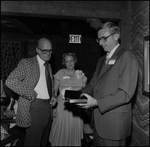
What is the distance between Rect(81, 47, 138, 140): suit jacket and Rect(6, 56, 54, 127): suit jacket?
41.5 inches

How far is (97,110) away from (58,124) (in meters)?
1.58

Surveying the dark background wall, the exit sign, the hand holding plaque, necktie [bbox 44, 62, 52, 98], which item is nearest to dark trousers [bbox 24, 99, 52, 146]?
necktie [bbox 44, 62, 52, 98]

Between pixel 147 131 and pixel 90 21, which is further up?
pixel 90 21

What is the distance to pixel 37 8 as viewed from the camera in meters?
2.88

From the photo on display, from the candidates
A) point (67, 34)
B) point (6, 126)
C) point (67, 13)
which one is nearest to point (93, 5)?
point (67, 13)

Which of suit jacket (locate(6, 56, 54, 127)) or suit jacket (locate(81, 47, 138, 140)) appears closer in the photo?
suit jacket (locate(81, 47, 138, 140))

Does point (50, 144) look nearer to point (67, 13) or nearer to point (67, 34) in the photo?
point (67, 34)

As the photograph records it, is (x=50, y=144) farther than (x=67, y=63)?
Yes

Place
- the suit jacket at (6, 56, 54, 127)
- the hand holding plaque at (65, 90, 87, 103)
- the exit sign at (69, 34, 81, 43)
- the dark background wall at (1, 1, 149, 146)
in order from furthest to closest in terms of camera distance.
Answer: the exit sign at (69, 34, 81, 43) → the dark background wall at (1, 1, 149, 146) → the suit jacket at (6, 56, 54, 127) → the hand holding plaque at (65, 90, 87, 103)

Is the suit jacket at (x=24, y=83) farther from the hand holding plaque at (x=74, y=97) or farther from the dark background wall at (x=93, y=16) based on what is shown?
the hand holding plaque at (x=74, y=97)

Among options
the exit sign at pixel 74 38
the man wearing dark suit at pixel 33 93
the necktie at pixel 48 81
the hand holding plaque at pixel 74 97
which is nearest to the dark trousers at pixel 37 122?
the man wearing dark suit at pixel 33 93

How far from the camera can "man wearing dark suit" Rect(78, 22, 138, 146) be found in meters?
1.52

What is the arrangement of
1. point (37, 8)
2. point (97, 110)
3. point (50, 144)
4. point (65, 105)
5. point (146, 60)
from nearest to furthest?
point (97, 110), point (146, 60), point (37, 8), point (65, 105), point (50, 144)

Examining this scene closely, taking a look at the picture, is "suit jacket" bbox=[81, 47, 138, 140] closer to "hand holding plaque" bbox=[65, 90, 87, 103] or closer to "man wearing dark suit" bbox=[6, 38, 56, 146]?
"hand holding plaque" bbox=[65, 90, 87, 103]
